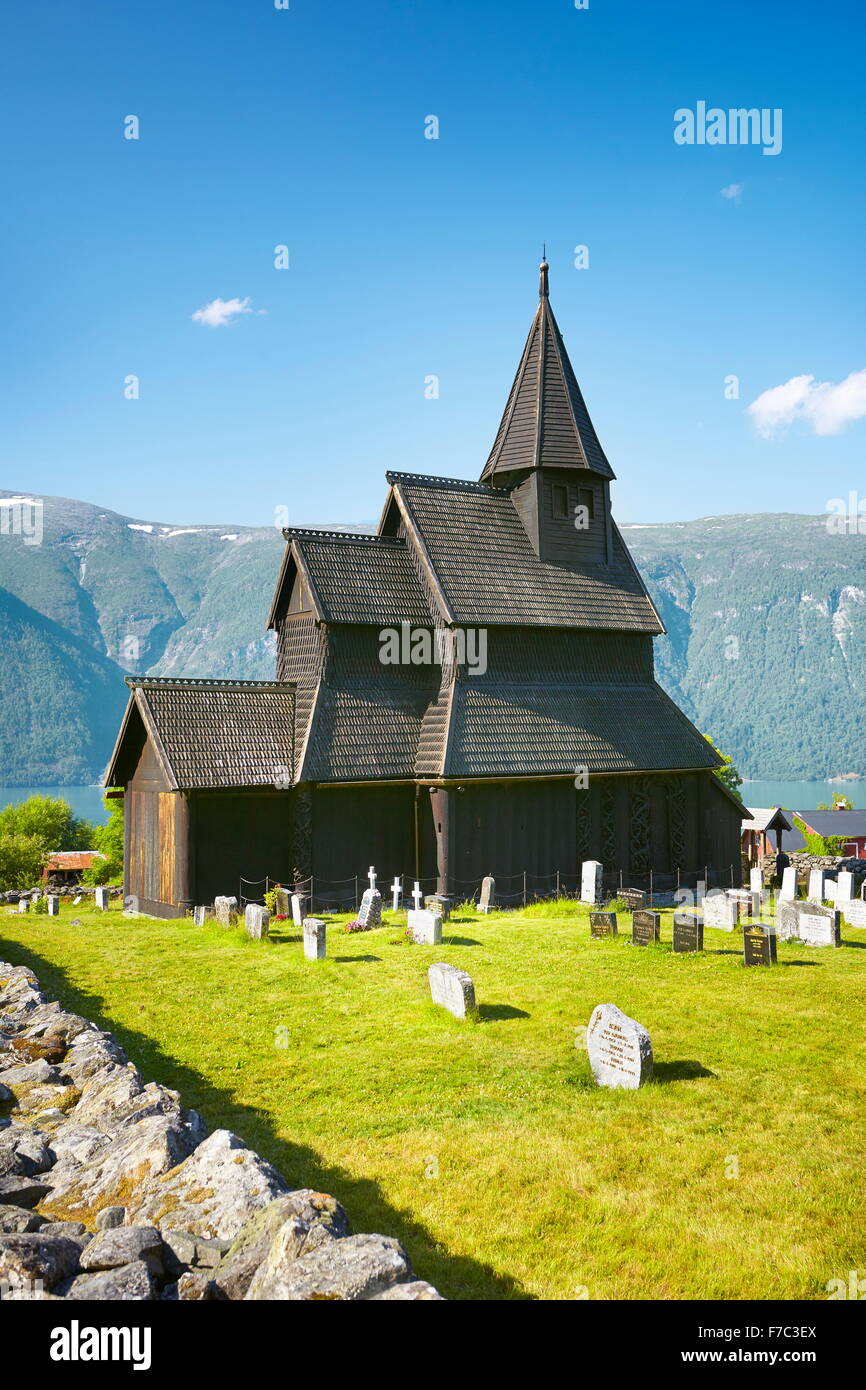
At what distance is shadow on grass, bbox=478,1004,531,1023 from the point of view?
14008mm

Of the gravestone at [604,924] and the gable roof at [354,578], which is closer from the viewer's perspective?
the gravestone at [604,924]

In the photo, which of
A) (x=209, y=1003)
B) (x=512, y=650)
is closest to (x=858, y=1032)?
(x=209, y=1003)

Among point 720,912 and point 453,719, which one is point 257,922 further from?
point 720,912

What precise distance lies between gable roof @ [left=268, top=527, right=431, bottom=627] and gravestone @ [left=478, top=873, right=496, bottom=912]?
302 inches

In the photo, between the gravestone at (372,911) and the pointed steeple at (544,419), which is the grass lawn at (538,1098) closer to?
the gravestone at (372,911)

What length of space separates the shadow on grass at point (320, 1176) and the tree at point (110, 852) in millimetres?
34426

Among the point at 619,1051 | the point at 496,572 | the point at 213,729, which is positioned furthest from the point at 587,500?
the point at 619,1051

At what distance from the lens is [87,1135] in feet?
25.2

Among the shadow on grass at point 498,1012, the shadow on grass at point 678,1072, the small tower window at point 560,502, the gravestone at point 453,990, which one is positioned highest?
the small tower window at point 560,502

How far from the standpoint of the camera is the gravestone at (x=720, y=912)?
70.7ft

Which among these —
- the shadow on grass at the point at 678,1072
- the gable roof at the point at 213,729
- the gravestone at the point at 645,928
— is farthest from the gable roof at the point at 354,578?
the shadow on grass at the point at 678,1072

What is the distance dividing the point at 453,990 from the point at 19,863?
4893 centimetres

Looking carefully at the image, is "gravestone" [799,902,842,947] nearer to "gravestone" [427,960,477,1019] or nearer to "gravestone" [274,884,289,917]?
"gravestone" [427,960,477,1019]

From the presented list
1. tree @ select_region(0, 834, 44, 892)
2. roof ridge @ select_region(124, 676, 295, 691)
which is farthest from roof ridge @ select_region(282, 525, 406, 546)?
tree @ select_region(0, 834, 44, 892)
